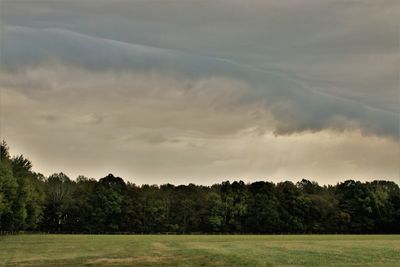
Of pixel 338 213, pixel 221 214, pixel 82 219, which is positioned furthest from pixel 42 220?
pixel 338 213

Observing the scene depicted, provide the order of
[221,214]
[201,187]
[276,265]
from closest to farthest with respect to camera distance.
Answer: [276,265] → [221,214] → [201,187]

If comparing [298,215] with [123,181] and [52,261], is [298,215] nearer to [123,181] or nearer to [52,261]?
[123,181]

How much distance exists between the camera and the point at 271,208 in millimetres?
161000

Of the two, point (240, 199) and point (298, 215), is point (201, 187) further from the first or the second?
point (298, 215)

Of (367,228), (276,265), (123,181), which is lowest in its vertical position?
(276,265)

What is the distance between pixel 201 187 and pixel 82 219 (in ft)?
145

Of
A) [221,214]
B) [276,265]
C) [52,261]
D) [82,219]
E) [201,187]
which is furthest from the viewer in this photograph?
[201,187]

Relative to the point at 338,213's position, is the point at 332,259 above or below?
below

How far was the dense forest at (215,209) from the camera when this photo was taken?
154125 millimetres

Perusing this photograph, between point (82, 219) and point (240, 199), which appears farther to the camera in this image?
point (240, 199)

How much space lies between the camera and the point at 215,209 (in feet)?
533

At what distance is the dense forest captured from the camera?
154125mm

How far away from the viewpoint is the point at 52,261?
4472 centimetres

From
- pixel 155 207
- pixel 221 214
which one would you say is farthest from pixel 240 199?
pixel 155 207
